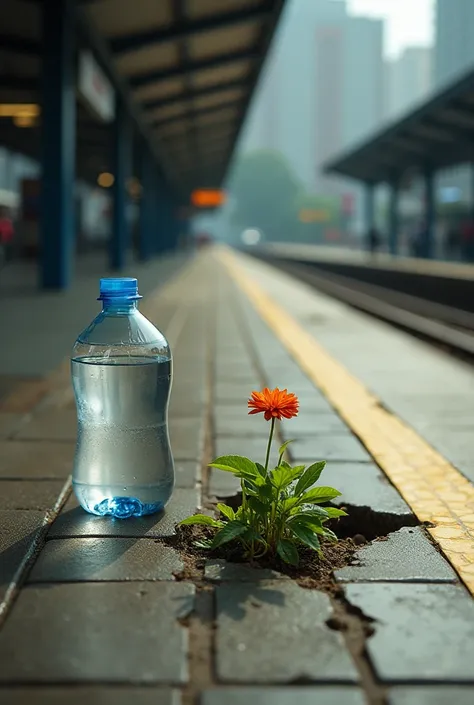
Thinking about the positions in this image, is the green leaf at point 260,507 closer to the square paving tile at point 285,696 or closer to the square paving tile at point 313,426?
the square paving tile at point 285,696

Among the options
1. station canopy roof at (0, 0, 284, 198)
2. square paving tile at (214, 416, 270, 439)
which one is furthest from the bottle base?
station canopy roof at (0, 0, 284, 198)

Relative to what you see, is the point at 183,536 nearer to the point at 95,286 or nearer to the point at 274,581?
the point at 274,581

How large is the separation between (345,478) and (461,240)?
42.2 m

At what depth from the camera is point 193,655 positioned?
196 cm

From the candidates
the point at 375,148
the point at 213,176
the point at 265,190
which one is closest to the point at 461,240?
the point at 375,148

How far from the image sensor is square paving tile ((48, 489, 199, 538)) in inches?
111

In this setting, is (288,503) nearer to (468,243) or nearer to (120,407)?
(120,407)

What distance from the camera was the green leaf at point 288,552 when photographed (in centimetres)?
251

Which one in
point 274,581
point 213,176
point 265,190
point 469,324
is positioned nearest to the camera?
point 274,581

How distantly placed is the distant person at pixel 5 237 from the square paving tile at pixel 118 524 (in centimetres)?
2529

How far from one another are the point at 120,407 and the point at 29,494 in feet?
2.11

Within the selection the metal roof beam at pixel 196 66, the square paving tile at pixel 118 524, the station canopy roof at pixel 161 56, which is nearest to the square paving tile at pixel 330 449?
the square paving tile at pixel 118 524

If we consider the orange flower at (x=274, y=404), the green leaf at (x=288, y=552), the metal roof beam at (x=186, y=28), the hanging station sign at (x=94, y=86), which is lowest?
the green leaf at (x=288, y=552)

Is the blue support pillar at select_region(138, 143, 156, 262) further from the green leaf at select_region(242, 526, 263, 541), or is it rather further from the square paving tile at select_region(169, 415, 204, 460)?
the green leaf at select_region(242, 526, 263, 541)
